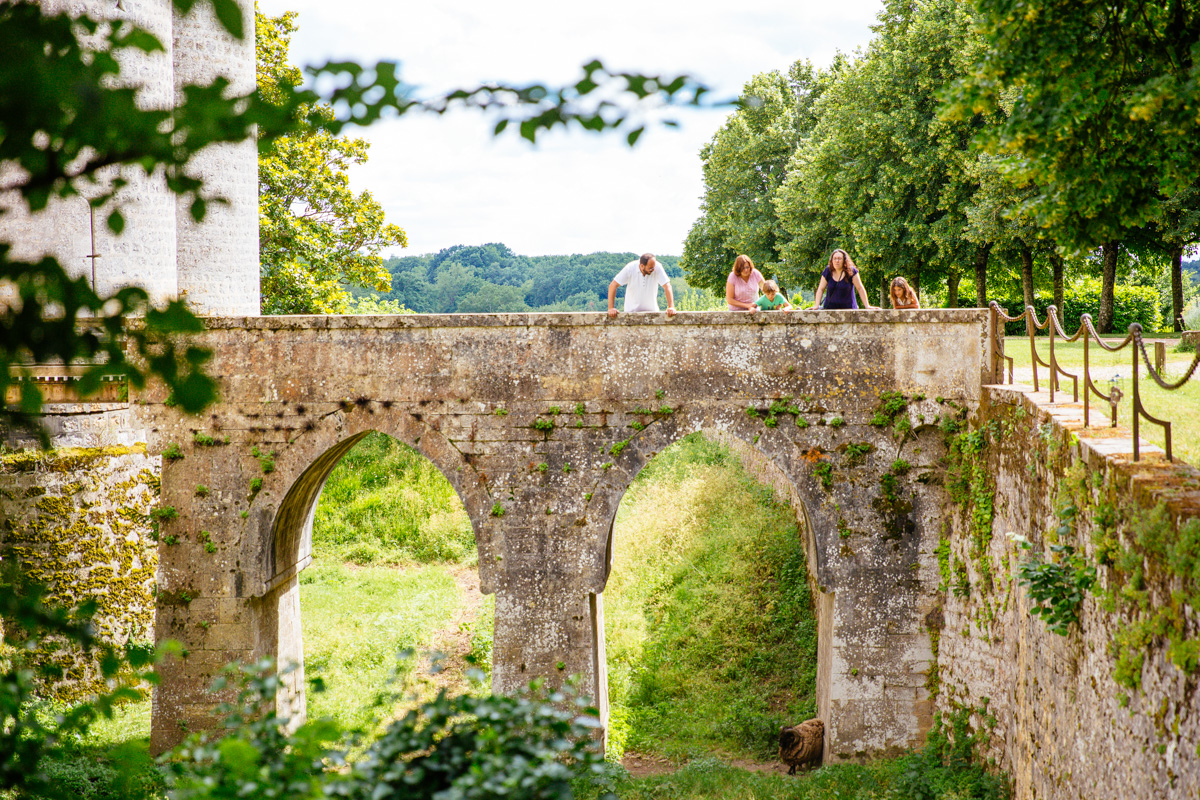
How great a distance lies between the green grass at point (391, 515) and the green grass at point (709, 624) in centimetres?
399

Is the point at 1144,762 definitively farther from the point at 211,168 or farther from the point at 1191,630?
the point at 211,168

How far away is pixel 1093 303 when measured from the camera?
106 feet

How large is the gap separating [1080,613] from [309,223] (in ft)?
59.3

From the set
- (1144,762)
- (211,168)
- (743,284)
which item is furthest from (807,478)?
(211,168)

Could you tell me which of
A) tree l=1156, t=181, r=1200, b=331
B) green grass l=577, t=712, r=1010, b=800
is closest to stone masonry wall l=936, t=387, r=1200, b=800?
green grass l=577, t=712, r=1010, b=800

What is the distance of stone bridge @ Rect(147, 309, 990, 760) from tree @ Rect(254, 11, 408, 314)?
32.2 ft

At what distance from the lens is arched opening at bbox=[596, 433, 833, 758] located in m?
11.5

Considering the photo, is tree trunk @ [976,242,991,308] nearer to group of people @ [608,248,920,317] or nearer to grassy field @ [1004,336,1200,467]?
grassy field @ [1004,336,1200,467]

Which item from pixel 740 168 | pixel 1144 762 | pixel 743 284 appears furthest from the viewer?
pixel 740 168

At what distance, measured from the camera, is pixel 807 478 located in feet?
30.9

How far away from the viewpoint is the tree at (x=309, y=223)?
1884cm

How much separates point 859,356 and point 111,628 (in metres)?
8.72

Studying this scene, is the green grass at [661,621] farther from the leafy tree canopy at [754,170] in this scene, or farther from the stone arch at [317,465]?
the leafy tree canopy at [754,170]

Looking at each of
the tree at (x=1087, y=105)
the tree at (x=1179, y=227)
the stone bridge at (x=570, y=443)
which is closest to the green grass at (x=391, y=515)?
the stone bridge at (x=570, y=443)
